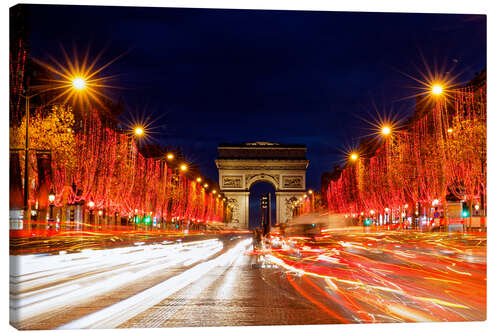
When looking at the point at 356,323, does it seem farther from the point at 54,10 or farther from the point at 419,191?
the point at 419,191

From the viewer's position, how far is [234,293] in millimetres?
13008

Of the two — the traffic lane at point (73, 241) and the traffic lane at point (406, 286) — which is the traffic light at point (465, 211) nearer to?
the traffic lane at point (406, 286)

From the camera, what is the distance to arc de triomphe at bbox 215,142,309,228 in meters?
112

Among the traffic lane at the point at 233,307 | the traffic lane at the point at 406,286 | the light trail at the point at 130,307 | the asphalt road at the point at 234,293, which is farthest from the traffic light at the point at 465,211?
the light trail at the point at 130,307

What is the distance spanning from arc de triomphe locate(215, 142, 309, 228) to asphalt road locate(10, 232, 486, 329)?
8974cm

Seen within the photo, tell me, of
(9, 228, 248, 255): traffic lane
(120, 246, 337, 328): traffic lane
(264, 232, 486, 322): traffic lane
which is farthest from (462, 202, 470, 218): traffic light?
(120, 246, 337, 328): traffic lane

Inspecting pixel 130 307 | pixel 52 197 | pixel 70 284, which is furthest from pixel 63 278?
pixel 52 197

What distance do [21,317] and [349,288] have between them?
7.18m

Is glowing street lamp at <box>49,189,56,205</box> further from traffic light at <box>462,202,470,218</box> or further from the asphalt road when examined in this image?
traffic light at <box>462,202,470,218</box>

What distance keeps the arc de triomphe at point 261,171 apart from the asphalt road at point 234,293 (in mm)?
89738

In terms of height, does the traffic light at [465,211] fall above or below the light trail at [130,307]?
above

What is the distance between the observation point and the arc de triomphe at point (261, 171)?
366ft

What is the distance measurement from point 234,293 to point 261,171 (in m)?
101
